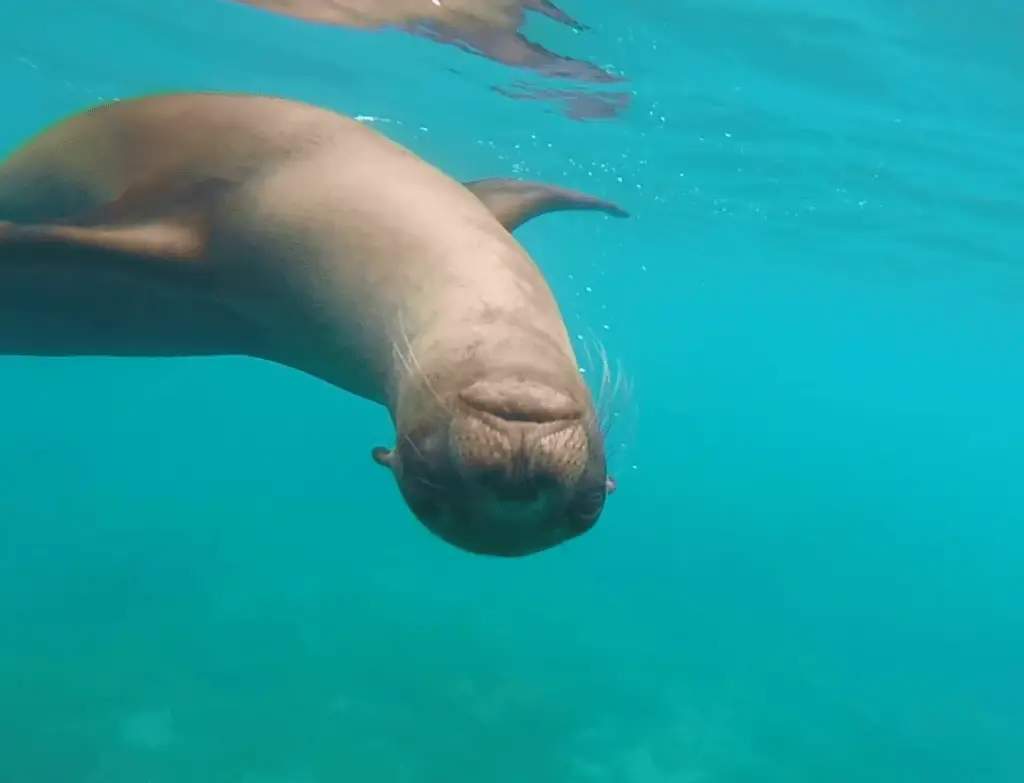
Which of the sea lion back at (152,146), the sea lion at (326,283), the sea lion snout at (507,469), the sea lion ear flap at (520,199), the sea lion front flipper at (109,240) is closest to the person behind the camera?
the sea lion snout at (507,469)

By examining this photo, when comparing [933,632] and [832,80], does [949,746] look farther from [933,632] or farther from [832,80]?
[832,80]

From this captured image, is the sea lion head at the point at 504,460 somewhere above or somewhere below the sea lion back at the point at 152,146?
below

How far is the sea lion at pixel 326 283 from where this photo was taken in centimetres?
214

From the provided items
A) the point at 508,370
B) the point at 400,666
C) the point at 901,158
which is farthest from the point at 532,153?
the point at 508,370

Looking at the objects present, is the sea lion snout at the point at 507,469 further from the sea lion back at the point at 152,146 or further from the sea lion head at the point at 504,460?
the sea lion back at the point at 152,146

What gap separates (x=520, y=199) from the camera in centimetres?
534

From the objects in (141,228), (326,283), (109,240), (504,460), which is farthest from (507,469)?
(141,228)

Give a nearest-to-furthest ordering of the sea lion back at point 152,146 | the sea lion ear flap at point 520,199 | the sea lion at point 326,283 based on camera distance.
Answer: the sea lion at point 326,283
the sea lion back at point 152,146
the sea lion ear flap at point 520,199

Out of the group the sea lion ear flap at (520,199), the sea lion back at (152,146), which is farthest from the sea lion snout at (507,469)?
the sea lion ear flap at (520,199)

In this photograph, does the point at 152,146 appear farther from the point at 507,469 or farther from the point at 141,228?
the point at 507,469

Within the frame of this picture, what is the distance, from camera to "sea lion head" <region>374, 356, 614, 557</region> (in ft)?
6.68

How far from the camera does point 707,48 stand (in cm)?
1392

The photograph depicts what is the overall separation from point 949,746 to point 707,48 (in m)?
11.3

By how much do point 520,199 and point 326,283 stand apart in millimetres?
2401
